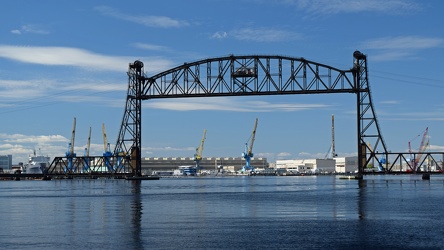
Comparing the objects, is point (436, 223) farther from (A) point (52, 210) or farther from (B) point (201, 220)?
(A) point (52, 210)

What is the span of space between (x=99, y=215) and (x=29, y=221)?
4719 millimetres

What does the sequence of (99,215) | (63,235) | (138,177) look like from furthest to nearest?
(138,177)
(99,215)
(63,235)

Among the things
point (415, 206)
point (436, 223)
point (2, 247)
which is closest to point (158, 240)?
point (2, 247)

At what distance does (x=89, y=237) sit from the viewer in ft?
90.9

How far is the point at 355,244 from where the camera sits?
25281 mm

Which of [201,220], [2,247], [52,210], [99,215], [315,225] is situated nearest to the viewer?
[2,247]

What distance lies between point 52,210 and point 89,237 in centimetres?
1769

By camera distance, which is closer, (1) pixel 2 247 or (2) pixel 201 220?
(1) pixel 2 247

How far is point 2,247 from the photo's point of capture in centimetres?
2503

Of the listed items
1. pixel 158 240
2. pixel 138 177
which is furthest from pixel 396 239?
pixel 138 177

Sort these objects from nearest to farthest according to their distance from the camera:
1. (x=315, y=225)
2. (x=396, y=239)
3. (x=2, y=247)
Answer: (x=2, y=247)
(x=396, y=239)
(x=315, y=225)

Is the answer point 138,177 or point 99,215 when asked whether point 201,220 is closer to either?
point 99,215

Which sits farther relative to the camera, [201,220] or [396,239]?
[201,220]

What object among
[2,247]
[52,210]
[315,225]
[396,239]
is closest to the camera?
[2,247]
